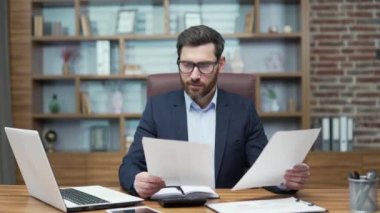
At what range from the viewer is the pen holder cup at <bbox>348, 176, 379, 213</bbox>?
1.35m

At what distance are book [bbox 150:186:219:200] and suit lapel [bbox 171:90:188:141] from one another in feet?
1.43

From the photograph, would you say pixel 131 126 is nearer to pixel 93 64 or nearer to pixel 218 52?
pixel 93 64

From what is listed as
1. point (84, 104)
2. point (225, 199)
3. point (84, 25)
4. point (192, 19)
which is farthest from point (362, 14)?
point (225, 199)

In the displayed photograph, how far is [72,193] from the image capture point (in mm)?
1620

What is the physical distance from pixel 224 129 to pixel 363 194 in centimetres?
80

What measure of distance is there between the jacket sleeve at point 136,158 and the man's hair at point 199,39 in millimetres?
312

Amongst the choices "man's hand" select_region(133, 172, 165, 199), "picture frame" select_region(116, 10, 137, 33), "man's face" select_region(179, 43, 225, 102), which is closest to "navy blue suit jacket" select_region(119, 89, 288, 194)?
"man's face" select_region(179, 43, 225, 102)

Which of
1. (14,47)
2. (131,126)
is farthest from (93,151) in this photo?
(14,47)

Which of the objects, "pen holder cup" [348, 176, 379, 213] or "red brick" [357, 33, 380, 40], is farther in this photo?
"red brick" [357, 33, 380, 40]

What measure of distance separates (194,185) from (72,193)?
394mm

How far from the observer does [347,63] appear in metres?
4.12

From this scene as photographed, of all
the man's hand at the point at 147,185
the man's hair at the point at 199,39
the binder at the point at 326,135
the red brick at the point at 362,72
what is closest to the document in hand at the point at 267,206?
the man's hand at the point at 147,185

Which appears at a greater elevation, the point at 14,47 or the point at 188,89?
the point at 14,47

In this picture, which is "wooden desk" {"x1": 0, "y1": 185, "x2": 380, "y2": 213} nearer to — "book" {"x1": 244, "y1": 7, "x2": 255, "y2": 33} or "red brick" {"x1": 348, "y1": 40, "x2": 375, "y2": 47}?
"book" {"x1": 244, "y1": 7, "x2": 255, "y2": 33}
